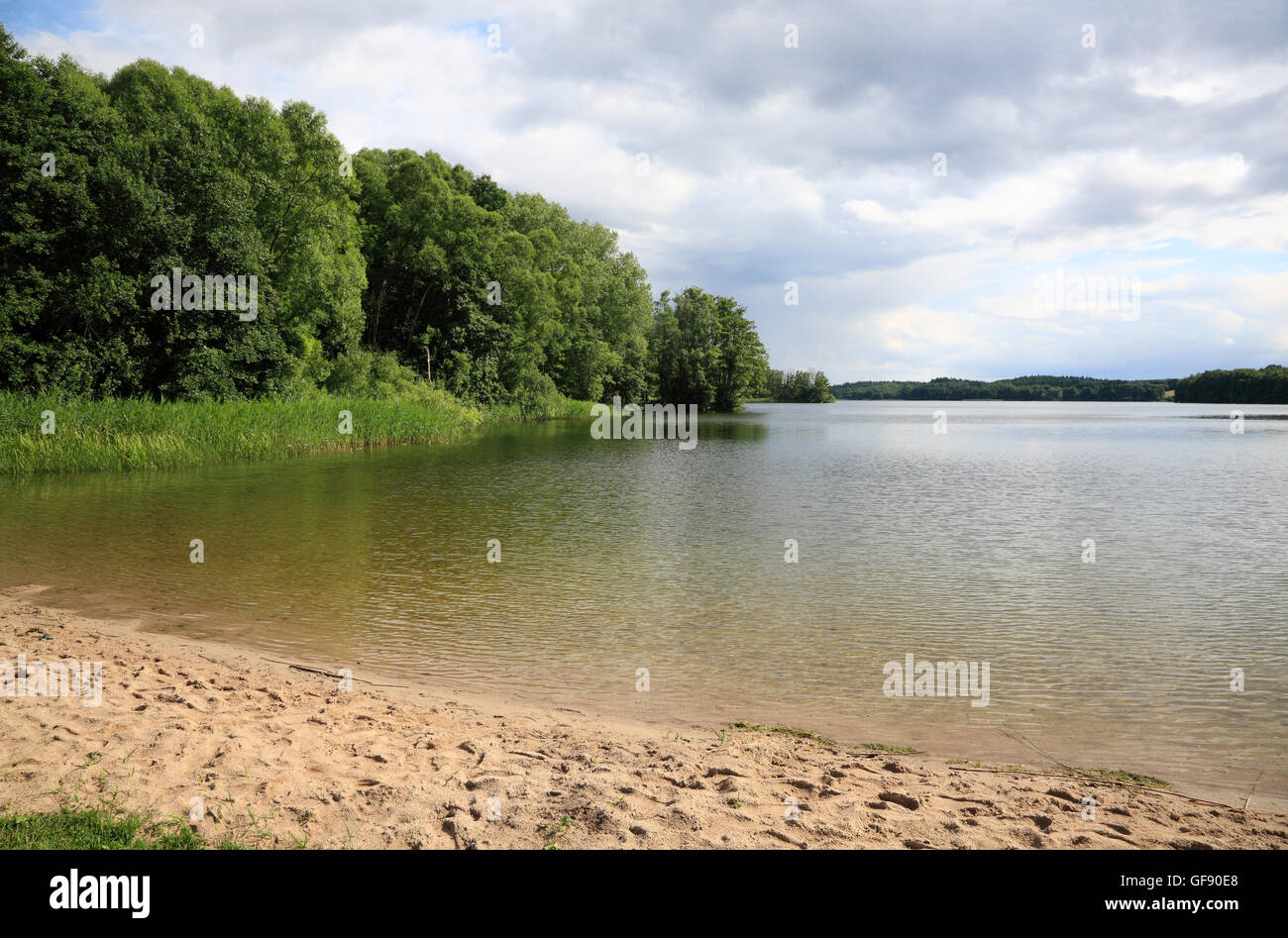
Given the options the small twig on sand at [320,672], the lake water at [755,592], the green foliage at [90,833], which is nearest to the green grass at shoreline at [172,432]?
the lake water at [755,592]

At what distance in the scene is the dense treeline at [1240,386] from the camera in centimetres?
12681

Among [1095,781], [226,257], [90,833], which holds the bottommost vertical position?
[1095,781]

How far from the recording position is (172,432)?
2611 cm

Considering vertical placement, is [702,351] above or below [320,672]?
above

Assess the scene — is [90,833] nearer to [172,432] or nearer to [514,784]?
[514,784]

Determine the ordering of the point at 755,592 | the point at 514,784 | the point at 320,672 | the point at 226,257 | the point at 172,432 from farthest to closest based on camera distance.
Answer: the point at 226,257 < the point at 172,432 < the point at 755,592 < the point at 320,672 < the point at 514,784

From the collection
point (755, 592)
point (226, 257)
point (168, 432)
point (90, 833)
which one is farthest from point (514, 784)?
point (226, 257)

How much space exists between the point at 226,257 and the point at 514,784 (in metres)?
33.6

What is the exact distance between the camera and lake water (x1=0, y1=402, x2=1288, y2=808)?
22.4ft

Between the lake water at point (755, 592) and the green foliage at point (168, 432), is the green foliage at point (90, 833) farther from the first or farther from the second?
the green foliage at point (168, 432)

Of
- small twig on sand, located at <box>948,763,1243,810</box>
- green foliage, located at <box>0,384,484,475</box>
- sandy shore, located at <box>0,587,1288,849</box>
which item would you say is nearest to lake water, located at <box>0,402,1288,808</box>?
small twig on sand, located at <box>948,763,1243,810</box>

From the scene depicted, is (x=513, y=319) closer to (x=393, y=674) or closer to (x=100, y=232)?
(x=100, y=232)

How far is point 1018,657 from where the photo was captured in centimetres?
835

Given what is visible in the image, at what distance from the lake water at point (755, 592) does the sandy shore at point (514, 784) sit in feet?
2.77
